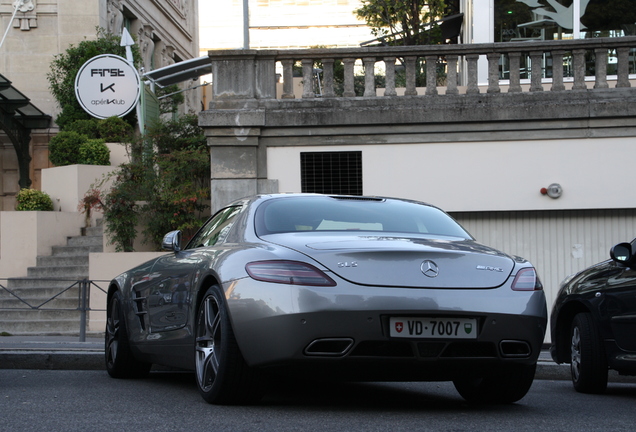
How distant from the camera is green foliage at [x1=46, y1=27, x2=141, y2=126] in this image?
24188 millimetres

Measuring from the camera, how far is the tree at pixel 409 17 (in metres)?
23.3

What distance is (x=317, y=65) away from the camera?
75.0 ft

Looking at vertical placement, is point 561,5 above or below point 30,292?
above

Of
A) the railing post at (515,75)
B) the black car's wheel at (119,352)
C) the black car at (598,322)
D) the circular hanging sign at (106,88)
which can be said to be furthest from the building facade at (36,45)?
the black car at (598,322)

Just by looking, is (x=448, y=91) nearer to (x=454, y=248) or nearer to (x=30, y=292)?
(x=30, y=292)

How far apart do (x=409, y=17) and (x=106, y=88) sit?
7.75 m

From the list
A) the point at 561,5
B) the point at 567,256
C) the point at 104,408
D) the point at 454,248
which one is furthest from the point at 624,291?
the point at 561,5

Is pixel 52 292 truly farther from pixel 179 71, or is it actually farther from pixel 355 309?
pixel 355 309

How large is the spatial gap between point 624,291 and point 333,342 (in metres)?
2.97

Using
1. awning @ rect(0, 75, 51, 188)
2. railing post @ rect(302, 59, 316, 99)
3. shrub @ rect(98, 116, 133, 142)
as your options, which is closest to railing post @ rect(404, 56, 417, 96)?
railing post @ rect(302, 59, 316, 99)

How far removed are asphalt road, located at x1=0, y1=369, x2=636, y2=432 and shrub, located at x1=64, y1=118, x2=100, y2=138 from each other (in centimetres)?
1527

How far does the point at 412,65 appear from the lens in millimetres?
15188

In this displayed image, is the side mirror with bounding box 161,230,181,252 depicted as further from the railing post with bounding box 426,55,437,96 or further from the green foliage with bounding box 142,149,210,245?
the railing post with bounding box 426,55,437,96

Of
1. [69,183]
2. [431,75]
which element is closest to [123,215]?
[69,183]
